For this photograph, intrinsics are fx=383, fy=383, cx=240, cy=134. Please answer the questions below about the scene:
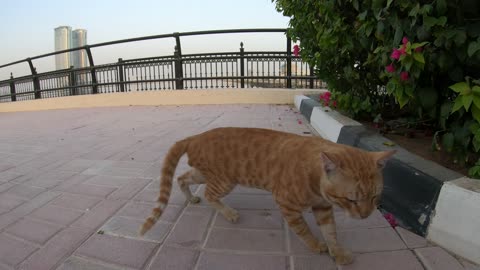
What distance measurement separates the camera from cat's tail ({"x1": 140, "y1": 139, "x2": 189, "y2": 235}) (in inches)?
97.7

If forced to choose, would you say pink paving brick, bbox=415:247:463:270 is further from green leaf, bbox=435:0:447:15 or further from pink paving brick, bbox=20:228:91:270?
pink paving brick, bbox=20:228:91:270

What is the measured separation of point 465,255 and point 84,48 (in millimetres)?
11628

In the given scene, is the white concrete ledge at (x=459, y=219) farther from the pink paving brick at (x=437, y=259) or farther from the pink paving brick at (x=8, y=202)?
the pink paving brick at (x=8, y=202)

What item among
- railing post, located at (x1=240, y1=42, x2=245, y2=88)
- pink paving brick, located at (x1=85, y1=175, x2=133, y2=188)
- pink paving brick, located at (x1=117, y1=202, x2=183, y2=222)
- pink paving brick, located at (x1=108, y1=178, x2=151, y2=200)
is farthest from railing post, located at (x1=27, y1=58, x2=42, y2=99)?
pink paving brick, located at (x1=117, y1=202, x2=183, y2=222)

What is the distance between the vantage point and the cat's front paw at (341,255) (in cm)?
220

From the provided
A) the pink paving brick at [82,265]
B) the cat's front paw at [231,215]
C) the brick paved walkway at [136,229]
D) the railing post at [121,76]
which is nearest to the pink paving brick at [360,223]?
the brick paved walkway at [136,229]

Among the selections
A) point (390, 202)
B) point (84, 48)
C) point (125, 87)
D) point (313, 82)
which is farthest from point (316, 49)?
point (84, 48)

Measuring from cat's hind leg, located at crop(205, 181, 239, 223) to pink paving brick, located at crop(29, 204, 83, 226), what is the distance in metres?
1.03

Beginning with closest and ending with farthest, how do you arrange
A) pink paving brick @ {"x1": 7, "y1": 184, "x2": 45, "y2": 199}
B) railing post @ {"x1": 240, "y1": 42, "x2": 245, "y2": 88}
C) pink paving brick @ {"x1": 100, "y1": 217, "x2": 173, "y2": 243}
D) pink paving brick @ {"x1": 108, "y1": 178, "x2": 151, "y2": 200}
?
1. pink paving brick @ {"x1": 100, "y1": 217, "x2": 173, "y2": 243}
2. pink paving brick @ {"x1": 108, "y1": 178, "x2": 151, "y2": 200}
3. pink paving brick @ {"x1": 7, "y1": 184, "x2": 45, "y2": 199}
4. railing post @ {"x1": 240, "y1": 42, "x2": 245, "y2": 88}

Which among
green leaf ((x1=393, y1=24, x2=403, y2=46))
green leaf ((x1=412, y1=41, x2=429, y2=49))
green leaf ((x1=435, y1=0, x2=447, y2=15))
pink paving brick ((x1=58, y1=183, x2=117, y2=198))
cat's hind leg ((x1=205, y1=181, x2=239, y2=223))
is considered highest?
green leaf ((x1=435, y1=0, x2=447, y2=15))

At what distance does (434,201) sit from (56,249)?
2367 millimetres

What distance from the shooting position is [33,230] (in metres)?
2.71

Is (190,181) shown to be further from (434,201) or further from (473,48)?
(473,48)

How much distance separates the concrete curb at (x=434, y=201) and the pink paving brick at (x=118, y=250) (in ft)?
5.53
